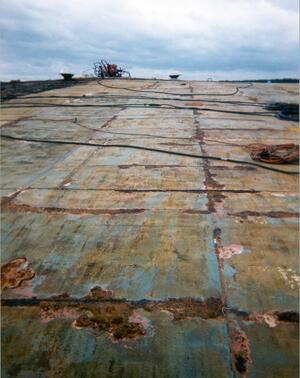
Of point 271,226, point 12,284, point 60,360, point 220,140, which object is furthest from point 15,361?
point 220,140

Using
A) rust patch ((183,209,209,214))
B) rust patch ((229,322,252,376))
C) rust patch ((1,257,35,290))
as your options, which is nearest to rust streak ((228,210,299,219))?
rust patch ((183,209,209,214))

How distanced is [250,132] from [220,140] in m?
0.82

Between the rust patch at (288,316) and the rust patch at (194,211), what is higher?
the rust patch at (194,211)

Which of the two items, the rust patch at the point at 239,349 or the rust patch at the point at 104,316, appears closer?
the rust patch at the point at 239,349

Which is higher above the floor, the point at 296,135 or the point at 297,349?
the point at 296,135

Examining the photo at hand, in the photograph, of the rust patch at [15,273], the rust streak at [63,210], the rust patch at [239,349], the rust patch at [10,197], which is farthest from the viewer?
the rust patch at [10,197]

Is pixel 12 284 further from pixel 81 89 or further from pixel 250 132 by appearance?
pixel 81 89

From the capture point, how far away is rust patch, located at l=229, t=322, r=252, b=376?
1.62 metres

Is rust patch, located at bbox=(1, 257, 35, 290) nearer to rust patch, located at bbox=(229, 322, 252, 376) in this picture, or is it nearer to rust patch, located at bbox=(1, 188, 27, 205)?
rust patch, located at bbox=(1, 188, 27, 205)

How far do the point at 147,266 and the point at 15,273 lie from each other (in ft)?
2.78

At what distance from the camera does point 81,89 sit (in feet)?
39.4

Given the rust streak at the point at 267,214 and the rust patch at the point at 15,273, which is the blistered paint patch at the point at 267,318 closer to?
the rust streak at the point at 267,214

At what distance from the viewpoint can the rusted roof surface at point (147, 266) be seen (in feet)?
5.51

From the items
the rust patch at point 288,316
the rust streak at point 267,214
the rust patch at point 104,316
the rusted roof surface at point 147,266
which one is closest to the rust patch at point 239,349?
the rusted roof surface at point 147,266
